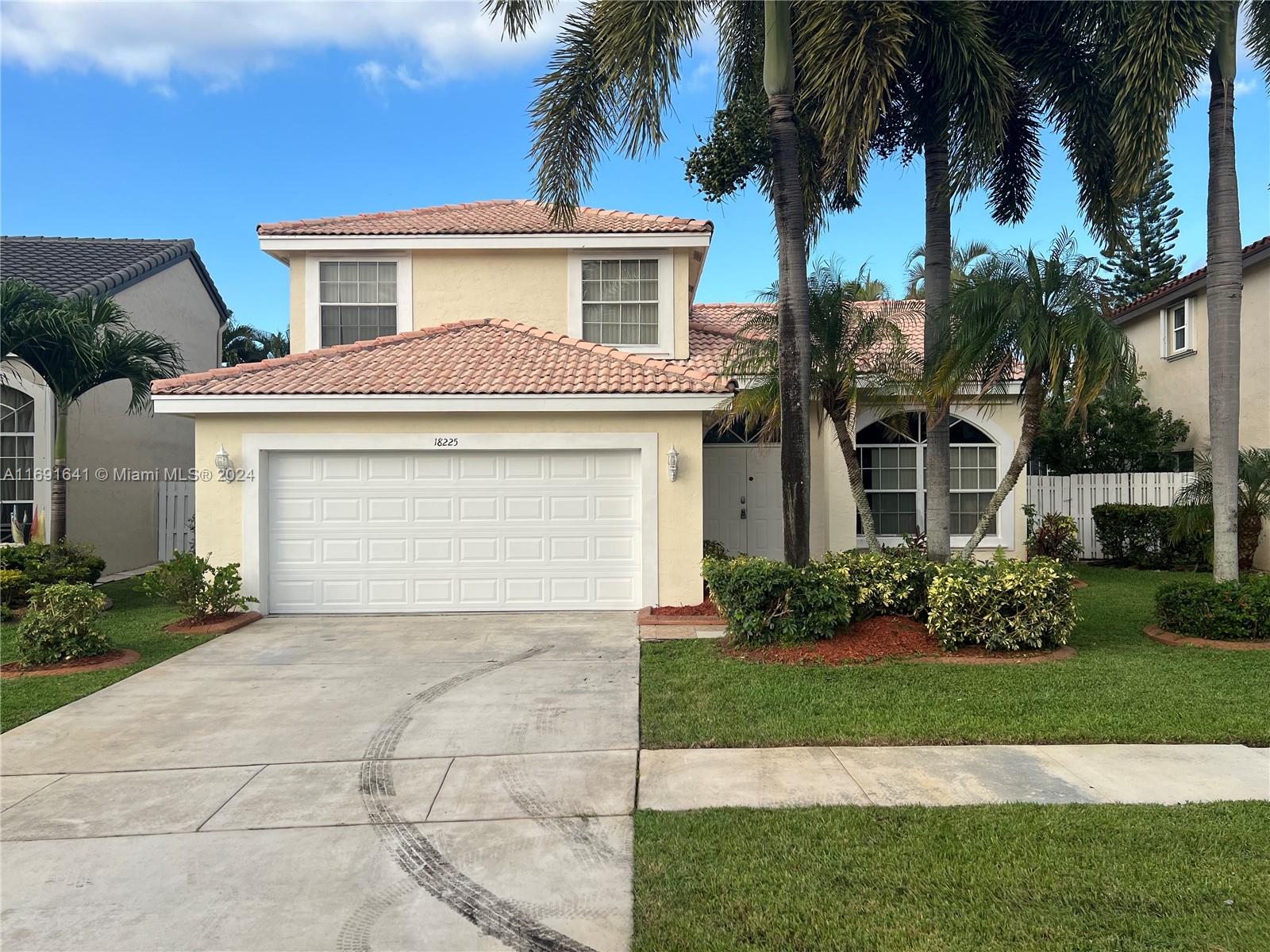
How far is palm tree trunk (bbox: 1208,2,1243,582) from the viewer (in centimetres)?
902

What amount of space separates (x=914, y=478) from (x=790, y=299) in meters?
6.43

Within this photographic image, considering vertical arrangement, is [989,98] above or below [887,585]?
above

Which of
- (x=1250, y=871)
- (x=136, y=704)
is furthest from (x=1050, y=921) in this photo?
(x=136, y=704)

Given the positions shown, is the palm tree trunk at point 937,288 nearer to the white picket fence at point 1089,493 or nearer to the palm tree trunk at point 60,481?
the white picket fence at point 1089,493

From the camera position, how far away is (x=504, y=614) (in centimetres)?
1115

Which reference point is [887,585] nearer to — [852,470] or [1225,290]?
[852,470]

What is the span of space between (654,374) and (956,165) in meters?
4.85

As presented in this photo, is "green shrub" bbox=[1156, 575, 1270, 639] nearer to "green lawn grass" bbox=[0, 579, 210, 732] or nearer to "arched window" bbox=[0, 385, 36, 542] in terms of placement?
"green lawn grass" bbox=[0, 579, 210, 732]

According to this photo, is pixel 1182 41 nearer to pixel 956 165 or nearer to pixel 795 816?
pixel 956 165

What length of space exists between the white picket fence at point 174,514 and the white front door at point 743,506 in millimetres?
11190

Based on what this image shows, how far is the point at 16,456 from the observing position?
564 inches

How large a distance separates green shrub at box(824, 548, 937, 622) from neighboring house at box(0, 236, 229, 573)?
13492mm

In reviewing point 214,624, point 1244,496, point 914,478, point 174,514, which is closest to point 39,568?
point 214,624

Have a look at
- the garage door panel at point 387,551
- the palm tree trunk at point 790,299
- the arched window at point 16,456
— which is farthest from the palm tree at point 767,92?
the arched window at point 16,456
